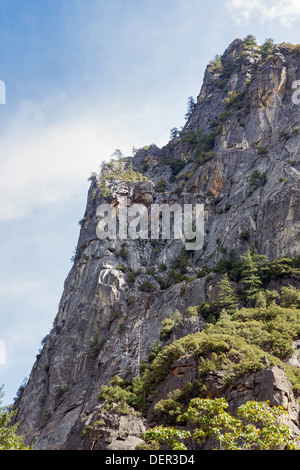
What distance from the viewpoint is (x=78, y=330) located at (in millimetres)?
57531

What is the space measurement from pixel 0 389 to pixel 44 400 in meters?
26.6

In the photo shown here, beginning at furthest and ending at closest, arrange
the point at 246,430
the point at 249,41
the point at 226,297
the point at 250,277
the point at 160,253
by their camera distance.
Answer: the point at 249,41 → the point at 160,253 → the point at 250,277 → the point at 226,297 → the point at 246,430

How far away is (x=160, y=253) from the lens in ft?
214

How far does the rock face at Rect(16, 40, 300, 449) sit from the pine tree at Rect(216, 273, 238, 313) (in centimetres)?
203

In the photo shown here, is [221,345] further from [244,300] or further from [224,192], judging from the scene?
[224,192]

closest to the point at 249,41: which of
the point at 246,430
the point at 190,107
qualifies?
the point at 190,107

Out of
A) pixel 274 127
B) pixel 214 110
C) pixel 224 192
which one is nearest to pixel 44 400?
pixel 224 192

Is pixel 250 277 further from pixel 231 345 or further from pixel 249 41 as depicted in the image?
pixel 249 41

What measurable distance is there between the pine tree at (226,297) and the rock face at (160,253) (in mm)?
2026

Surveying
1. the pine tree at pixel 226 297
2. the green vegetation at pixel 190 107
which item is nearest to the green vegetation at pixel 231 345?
the pine tree at pixel 226 297

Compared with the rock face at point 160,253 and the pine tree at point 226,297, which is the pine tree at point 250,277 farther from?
the rock face at point 160,253

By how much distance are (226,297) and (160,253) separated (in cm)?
2170

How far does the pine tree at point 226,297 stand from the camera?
143 feet

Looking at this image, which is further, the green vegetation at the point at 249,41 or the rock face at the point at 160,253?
the green vegetation at the point at 249,41
